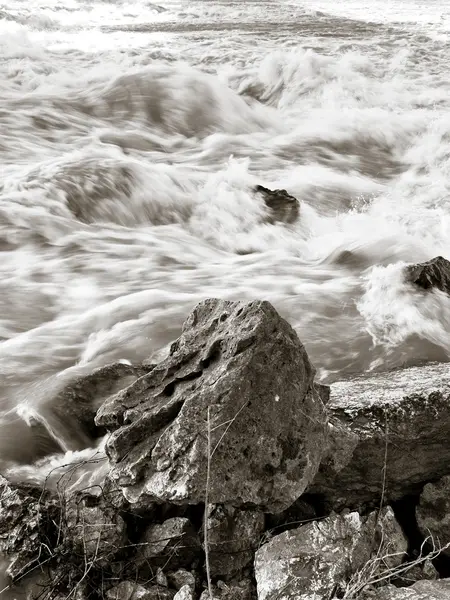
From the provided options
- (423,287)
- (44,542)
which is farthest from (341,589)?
(423,287)

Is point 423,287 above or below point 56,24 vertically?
below

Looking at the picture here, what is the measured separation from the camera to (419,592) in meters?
2.65

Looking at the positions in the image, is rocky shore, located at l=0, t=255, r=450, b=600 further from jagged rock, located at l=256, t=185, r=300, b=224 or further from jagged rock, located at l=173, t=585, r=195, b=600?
jagged rock, located at l=256, t=185, r=300, b=224

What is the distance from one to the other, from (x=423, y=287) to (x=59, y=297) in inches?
132

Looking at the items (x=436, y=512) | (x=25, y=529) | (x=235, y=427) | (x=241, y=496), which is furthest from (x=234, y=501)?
(x=436, y=512)

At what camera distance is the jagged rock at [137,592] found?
9.26 feet

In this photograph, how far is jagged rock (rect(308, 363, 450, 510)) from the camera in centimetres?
328

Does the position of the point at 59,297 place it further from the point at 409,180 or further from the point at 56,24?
the point at 56,24

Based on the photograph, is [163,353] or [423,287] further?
[423,287]

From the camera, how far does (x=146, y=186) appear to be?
27.1 feet

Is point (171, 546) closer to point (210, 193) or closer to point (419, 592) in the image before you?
point (419, 592)

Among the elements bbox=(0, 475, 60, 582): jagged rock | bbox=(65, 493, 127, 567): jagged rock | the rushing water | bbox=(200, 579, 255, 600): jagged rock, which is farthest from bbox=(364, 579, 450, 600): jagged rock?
the rushing water

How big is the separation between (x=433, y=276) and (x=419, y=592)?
3.35m

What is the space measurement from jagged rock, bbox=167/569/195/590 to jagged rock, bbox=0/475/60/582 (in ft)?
1.91
